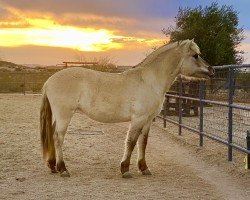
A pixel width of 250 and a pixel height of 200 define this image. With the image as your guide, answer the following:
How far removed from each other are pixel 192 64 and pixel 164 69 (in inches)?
16.6

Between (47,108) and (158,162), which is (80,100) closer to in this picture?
(47,108)

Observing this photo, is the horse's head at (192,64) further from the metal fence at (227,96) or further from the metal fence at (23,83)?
the metal fence at (23,83)

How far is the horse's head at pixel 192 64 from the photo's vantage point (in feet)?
23.4

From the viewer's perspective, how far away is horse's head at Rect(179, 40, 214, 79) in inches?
281

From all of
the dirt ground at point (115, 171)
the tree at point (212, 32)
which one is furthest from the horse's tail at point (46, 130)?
the tree at point (212, 32)

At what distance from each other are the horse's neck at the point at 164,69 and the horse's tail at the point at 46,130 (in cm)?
151

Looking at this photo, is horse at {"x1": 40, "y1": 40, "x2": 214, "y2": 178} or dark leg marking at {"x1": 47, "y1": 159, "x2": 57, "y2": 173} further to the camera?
dark leg marking at {"x1": 47, "y1": 159, "x2": 57, "y2": 173}

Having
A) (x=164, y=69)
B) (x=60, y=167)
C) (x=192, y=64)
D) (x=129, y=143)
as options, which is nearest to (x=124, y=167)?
(x=129, y=143)

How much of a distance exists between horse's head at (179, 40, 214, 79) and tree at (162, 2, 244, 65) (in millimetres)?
26060

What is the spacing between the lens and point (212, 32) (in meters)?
34.1

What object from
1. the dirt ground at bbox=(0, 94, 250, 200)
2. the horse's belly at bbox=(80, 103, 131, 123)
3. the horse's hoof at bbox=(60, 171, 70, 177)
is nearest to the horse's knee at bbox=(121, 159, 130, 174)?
the dirt ground at bbox=(0, 94, 250, 200)

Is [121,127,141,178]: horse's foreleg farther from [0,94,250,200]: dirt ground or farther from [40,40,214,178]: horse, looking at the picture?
[0,94,250,200]: dirt ground

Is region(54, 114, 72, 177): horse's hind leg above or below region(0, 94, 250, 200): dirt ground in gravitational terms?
above

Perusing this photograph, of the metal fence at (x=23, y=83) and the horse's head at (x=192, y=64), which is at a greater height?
the horse's head at (x=192, y=64)
